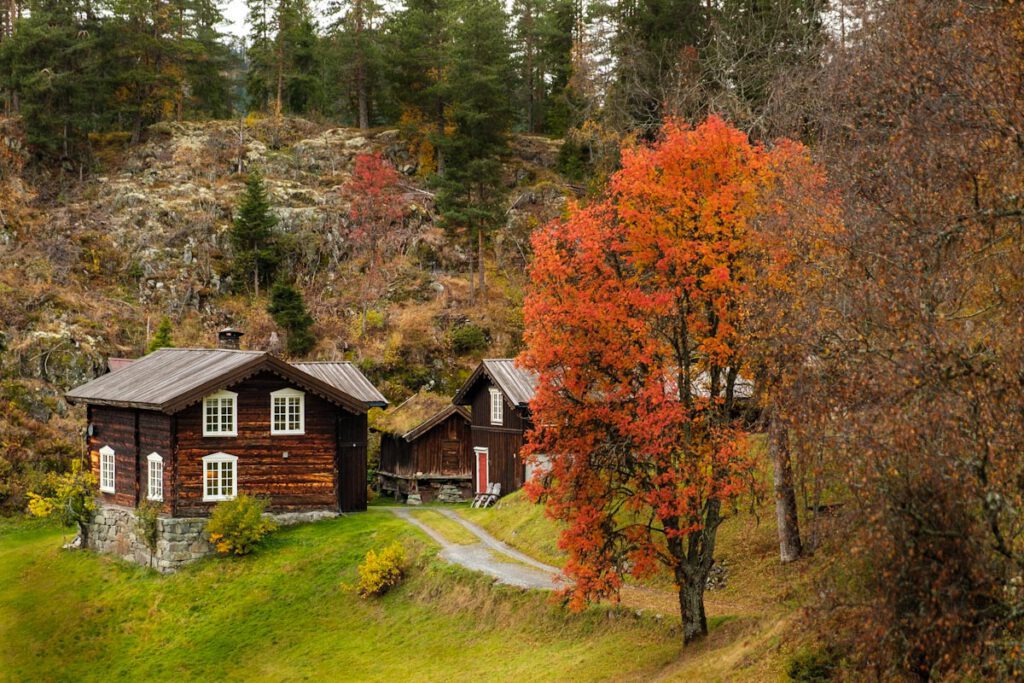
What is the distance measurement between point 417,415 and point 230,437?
46.2 ft

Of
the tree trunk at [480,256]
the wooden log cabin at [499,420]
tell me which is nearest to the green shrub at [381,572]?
the wooden log cabin at [499,420]

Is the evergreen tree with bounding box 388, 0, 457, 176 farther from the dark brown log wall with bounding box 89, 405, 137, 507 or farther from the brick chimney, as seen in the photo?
the dark brown log wall with bounding box 89, 405, 137, 507

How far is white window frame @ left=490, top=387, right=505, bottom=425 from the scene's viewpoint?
44.0m

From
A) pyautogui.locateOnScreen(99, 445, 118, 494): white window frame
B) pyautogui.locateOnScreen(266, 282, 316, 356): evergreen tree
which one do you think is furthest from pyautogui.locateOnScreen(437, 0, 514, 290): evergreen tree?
pyautogui.locateOnScreen(99, 445, 118, 494): white window frame

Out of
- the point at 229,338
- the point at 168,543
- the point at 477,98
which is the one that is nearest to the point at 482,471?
the point at 229,338

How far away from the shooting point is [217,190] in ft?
232

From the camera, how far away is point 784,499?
2466 centimetres

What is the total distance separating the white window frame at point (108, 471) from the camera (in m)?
40.2

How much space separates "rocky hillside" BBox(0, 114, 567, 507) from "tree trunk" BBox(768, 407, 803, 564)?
34045 mm

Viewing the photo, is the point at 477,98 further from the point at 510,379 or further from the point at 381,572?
the point at 381,572

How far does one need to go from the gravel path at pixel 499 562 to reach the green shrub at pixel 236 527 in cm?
623

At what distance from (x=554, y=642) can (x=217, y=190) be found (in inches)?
2115

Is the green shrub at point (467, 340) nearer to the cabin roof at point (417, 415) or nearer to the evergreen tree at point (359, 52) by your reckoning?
the cabin roof at point (417, 415)

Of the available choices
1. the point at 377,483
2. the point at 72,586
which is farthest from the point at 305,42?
the point at 72,586
